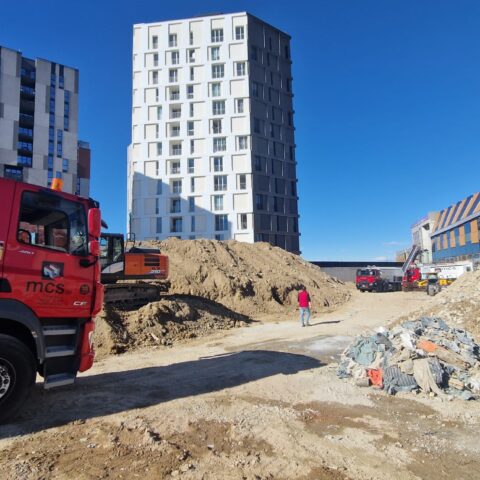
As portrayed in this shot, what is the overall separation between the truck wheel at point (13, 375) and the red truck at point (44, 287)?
1cm

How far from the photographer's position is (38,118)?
221 feet

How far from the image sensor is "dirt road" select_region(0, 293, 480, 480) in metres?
4.53

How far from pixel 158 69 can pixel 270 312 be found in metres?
49.9

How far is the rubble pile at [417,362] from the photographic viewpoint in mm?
7286

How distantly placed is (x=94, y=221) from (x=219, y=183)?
169ft

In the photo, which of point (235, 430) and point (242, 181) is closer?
point (235, 430)

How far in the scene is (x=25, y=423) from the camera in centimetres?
564

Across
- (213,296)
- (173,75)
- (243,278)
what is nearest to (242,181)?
(173,75)

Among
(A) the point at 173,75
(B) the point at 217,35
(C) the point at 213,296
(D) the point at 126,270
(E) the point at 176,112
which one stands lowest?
(C) the point at 213,296

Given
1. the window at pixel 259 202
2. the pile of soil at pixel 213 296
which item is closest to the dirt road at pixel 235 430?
the pile of soil at pixel 213 296

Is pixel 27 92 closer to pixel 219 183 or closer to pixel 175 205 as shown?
pixel 175 205

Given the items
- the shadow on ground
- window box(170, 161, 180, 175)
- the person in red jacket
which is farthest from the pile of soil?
window box(170, 161, 180, 175)

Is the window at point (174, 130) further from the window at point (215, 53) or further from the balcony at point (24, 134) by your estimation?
the balcony at point (24, 134)

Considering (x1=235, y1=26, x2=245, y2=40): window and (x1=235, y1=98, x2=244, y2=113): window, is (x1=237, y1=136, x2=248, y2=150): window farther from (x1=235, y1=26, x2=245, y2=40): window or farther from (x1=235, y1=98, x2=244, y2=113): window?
(x1=235, y1=26, x2=245, y2=40): window
